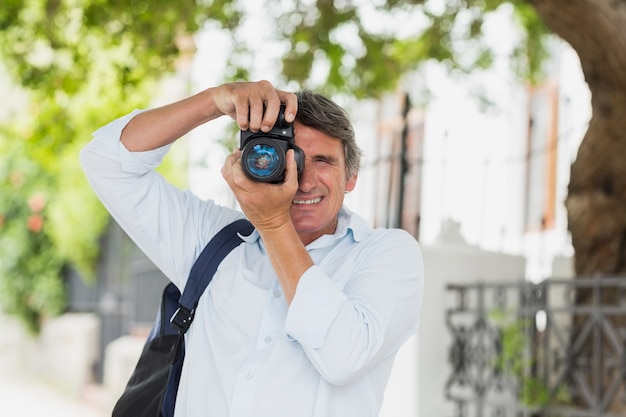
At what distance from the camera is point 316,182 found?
229 cm

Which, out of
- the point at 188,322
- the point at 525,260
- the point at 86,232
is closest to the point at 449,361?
the point at 525,260

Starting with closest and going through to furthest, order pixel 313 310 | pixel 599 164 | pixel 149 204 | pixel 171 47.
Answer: pixel 313 310 → pixel 149 204 → pixel 599 164 → pixel 171 47

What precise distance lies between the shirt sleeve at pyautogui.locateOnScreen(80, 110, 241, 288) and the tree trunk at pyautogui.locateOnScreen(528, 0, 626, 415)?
3.65 m

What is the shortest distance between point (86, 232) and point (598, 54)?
9743mm

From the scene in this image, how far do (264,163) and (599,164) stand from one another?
15.2 feet

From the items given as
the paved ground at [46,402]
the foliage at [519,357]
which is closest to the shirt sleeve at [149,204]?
the foliage at [519,357]

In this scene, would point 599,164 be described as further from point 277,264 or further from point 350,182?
point 277,264

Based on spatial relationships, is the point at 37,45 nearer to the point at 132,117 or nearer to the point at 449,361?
the point at 449,361

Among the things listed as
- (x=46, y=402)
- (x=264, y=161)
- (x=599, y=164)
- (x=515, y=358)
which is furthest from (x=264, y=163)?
(x=46, y=402)

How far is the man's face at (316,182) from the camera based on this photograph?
7.52 feet

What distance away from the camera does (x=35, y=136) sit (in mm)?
7609

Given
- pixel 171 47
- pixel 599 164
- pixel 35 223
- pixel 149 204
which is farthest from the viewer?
pixel 35 223

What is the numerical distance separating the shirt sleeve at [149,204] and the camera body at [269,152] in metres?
0.35

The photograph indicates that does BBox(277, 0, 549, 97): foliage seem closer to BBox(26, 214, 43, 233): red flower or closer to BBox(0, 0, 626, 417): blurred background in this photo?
BBox(0, 0, 626, 417): blurred background
